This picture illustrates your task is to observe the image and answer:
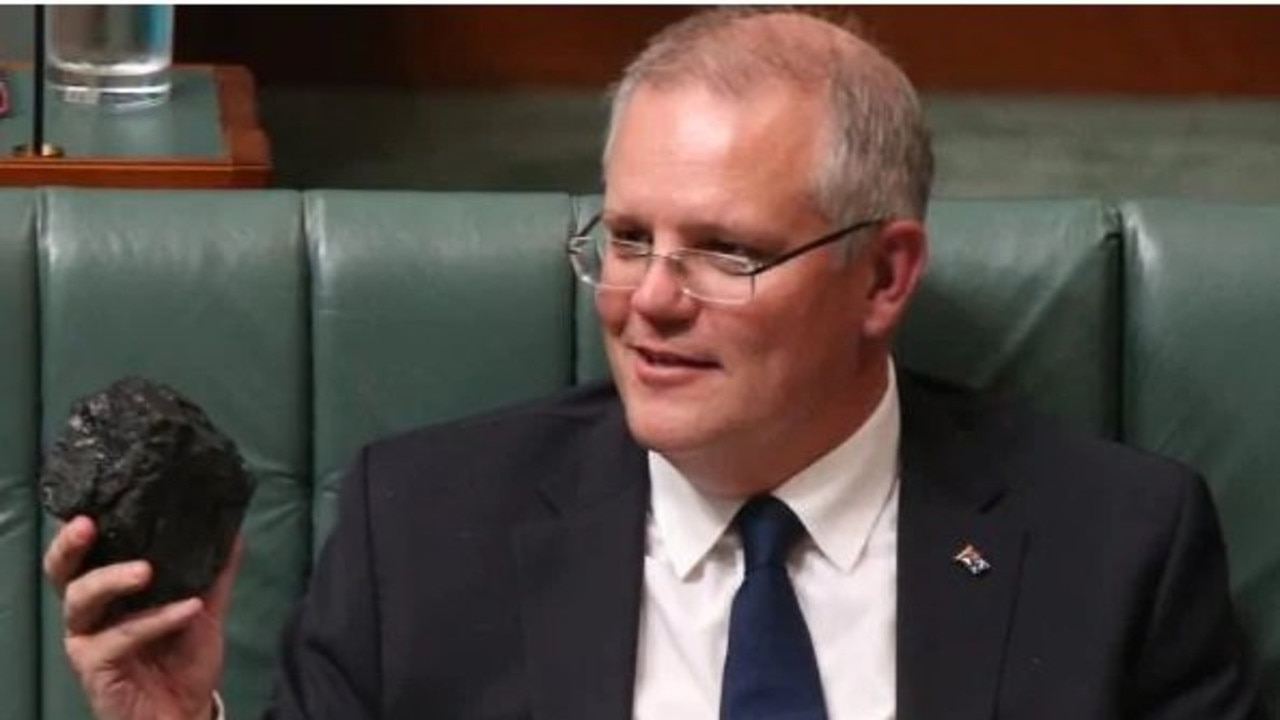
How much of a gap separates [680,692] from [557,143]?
174cm

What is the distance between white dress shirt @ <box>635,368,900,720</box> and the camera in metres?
1.83

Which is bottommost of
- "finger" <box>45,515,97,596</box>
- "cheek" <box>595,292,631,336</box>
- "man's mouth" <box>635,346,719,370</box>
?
"finger" <box>45,515,97,596</box>

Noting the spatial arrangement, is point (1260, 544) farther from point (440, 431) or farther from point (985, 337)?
point (440, 431)

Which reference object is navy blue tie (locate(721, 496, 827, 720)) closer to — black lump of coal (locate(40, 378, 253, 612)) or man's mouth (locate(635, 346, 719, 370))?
man's mouth (locate(635, 346, 719, 370))

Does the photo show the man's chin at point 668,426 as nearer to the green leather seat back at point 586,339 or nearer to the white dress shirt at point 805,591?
the white dress shirt at point 805,591

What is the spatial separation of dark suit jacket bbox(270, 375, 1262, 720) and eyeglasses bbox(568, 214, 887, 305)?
0.67 ft

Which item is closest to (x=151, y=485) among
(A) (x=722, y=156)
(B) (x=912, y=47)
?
(A) (x=722, y=156)

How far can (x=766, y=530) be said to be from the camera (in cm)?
184

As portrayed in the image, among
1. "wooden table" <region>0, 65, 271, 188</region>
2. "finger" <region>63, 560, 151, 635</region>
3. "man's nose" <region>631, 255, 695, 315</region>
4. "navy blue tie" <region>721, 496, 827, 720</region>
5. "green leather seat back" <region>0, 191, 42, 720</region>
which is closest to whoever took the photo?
"finger" <region>63, 560, 151, 635</region>

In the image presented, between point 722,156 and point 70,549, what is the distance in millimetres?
505

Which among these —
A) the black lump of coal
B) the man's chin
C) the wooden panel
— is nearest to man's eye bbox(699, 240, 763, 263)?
the man's chin

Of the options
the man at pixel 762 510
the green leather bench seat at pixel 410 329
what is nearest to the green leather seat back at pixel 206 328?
the green leather bench seat at pixel 410 329

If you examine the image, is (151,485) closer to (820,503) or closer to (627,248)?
Result: (627,248)

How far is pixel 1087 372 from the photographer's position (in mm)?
2035
